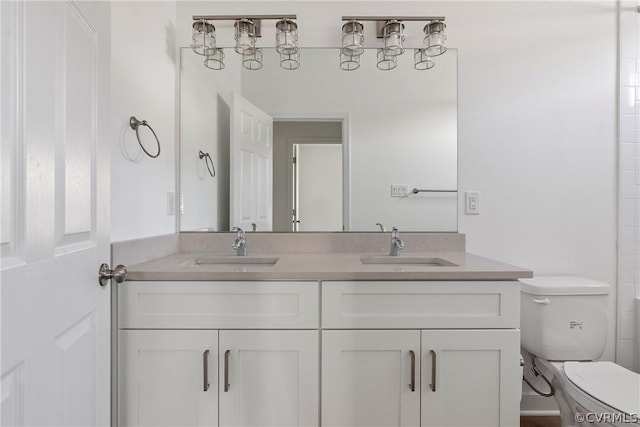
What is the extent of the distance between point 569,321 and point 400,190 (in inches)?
37.8

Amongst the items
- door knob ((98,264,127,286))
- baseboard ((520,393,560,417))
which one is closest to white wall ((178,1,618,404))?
baseboard ((520,393,560,417))

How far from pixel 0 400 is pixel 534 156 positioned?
2127 mm

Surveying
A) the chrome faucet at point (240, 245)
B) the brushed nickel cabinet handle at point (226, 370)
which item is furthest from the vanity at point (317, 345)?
the chrome faucet at point (240, 245)

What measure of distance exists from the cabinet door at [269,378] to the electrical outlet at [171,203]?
0.77 metres

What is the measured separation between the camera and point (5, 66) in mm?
590

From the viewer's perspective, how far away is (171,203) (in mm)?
1701

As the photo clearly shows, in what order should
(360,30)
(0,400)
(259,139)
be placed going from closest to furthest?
(0,400), (360,30), (259,139)

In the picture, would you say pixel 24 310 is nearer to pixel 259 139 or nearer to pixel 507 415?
pixel 259 139

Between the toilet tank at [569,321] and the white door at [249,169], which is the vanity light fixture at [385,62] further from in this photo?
the toilet tank at [569,321]

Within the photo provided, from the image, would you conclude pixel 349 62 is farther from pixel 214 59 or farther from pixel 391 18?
pixel 214 59

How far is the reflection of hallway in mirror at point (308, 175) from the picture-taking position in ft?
5.84

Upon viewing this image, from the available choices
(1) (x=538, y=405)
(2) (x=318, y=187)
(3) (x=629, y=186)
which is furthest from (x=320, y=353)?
(3) (x=629, y=186)

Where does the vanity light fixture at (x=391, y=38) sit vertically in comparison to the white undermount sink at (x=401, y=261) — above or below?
above

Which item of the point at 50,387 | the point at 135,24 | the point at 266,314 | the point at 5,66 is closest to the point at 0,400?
the point at 50,387
